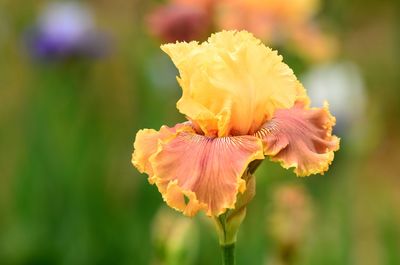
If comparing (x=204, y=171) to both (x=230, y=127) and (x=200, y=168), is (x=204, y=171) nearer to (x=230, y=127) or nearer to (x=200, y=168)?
(x=200, y=168)

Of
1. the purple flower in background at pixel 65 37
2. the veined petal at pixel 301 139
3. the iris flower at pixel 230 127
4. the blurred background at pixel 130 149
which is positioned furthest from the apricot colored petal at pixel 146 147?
the purple flower in background at pixel 65 37

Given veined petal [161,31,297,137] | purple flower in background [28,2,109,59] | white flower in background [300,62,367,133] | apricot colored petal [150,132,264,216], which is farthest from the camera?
purple flower in background [28,2,109,59]

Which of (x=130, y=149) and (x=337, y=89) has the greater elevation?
(x=337, y=89)

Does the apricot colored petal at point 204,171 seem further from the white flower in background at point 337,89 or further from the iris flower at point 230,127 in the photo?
the white flower in background at point 337,89

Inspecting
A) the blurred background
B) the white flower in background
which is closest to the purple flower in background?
the blurred background

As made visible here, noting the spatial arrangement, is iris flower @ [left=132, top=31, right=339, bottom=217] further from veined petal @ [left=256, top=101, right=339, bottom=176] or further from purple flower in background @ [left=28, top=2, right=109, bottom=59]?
purple flower in background @ [left=28, top=2, right=109, bottom=59]

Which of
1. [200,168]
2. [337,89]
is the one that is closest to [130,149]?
[337,89]

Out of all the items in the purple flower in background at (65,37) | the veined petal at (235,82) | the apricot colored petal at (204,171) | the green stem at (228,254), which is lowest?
the green stem at (228,254)
